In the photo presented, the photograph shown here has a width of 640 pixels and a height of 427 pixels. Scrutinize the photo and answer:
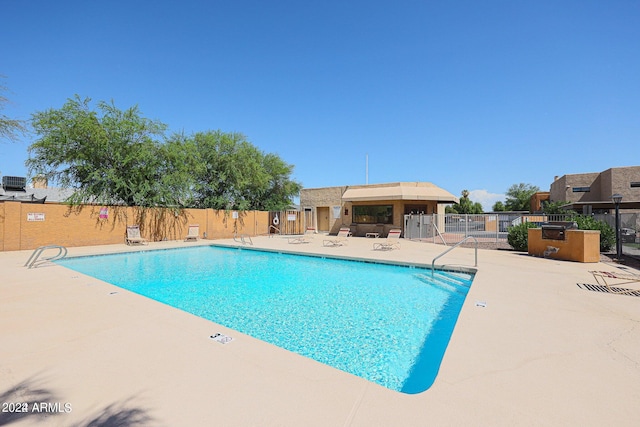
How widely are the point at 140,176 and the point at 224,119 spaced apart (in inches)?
334

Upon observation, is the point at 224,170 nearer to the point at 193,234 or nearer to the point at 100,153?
→ the point at 193,234

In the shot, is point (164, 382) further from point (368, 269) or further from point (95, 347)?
point (368, 269)

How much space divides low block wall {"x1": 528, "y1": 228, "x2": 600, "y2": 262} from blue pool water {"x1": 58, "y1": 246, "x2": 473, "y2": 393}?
453 centimetres

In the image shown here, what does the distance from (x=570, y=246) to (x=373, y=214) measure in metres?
13.4

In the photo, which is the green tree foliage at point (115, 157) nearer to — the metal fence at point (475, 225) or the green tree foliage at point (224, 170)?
the green tree foliage at point (224, 170)

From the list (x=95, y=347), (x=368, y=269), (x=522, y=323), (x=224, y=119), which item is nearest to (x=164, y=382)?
(x=95, y=347)

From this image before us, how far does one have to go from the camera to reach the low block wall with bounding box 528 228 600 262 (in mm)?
9586

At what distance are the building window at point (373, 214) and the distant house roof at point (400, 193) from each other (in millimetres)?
1116

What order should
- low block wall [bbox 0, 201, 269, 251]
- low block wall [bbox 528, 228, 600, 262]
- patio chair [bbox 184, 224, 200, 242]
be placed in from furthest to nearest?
patio chair [bbox 184, 224, 200, 242], low block wall [bbox 0, 201, 269, 251], low block wall [bbox 528, 228, 600, 262]

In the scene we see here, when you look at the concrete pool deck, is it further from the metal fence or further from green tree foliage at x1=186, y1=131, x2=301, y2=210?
green tree foliage at x1=186, y1=131, x2=301, y2=210

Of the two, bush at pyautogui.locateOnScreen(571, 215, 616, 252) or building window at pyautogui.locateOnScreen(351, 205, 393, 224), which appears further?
building window at pyautogui.locateOnScreen(351, 205, 393, 224)

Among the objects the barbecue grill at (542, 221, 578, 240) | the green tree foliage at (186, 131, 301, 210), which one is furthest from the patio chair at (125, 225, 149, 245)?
the barbecue grill at (542, 221, 578, 240)

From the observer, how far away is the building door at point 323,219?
26.6m

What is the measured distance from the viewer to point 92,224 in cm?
1497
